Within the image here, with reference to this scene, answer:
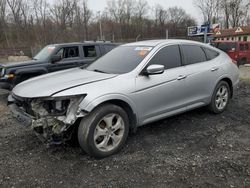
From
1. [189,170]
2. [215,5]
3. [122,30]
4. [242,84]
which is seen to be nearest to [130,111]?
[189,170]

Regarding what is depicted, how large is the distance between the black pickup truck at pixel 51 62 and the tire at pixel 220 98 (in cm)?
323

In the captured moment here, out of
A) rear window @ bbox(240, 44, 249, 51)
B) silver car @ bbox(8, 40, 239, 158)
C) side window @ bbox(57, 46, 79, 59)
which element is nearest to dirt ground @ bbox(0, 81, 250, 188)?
silver car @ bbox(8, 40, 239, 158)

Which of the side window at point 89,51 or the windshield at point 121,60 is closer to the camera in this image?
the windshield at point 121,60

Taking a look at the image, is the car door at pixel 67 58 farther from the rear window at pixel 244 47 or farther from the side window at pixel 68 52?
the rear window at pixel 244 47

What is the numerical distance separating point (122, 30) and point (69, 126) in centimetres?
6118

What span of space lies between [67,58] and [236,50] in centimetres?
1194

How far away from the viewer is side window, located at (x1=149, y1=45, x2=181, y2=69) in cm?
426

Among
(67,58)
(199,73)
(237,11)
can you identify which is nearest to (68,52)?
(67,58)

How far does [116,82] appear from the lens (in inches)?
145

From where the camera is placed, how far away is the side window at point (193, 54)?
474 cm

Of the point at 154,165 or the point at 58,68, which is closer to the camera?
the point at 154,165

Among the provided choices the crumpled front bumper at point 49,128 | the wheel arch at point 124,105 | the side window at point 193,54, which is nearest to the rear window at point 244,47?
the side window at point 193,54

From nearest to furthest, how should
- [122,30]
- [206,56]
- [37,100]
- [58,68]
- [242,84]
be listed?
1. [37,100]
2. [206,56]
3. [58,68]
4. [242,84]
5. [122,30]

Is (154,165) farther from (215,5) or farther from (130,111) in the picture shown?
(215,5)
